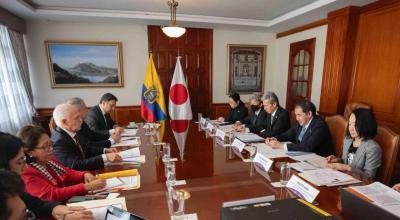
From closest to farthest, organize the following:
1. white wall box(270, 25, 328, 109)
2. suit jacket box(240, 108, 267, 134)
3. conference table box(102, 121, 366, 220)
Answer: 1. conference table box(102, 121, 366, 220)
2. suit jacket box(240, 108, 267, 134)
3. white wall box(270, 25, 328, 109)

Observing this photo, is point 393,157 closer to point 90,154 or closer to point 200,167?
point 200,167

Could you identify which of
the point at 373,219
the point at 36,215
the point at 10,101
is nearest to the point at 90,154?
the point at 36,215

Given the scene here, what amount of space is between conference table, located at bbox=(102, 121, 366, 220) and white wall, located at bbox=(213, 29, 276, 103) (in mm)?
2851

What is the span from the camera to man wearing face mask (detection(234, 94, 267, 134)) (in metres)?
2.67

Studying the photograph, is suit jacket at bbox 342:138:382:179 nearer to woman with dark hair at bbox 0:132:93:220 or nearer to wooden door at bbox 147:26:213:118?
woman with dark hair at bbox 0:132:93:220

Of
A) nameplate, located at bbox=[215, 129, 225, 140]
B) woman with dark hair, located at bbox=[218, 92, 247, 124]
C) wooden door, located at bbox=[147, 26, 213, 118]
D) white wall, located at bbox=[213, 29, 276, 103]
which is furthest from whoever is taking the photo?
white wall, located at bbox=[213, 29, 276, 103]

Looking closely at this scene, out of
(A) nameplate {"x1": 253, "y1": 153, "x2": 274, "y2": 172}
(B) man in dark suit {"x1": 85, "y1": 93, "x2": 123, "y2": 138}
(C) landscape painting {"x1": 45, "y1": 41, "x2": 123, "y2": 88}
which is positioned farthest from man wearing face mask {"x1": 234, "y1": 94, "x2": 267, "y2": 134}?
(C) landscape painting {"x1": 45, "y1": 41, "x2": 123, "y2": 88}

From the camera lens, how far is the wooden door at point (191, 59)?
13.5ft

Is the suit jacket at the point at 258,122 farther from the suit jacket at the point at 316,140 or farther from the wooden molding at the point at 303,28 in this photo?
the wooden molding at the point at 303,28

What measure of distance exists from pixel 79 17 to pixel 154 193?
344cm

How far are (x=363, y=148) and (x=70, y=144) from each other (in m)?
2.02

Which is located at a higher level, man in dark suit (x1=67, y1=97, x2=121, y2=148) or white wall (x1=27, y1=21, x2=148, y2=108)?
white wall (x1=27, y1=21, x2=148, y2=108)

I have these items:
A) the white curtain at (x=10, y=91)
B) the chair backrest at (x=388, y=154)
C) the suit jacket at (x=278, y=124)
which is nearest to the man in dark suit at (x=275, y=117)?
the suit jacket at (x=278, y=124)

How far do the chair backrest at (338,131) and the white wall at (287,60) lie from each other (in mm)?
1777
